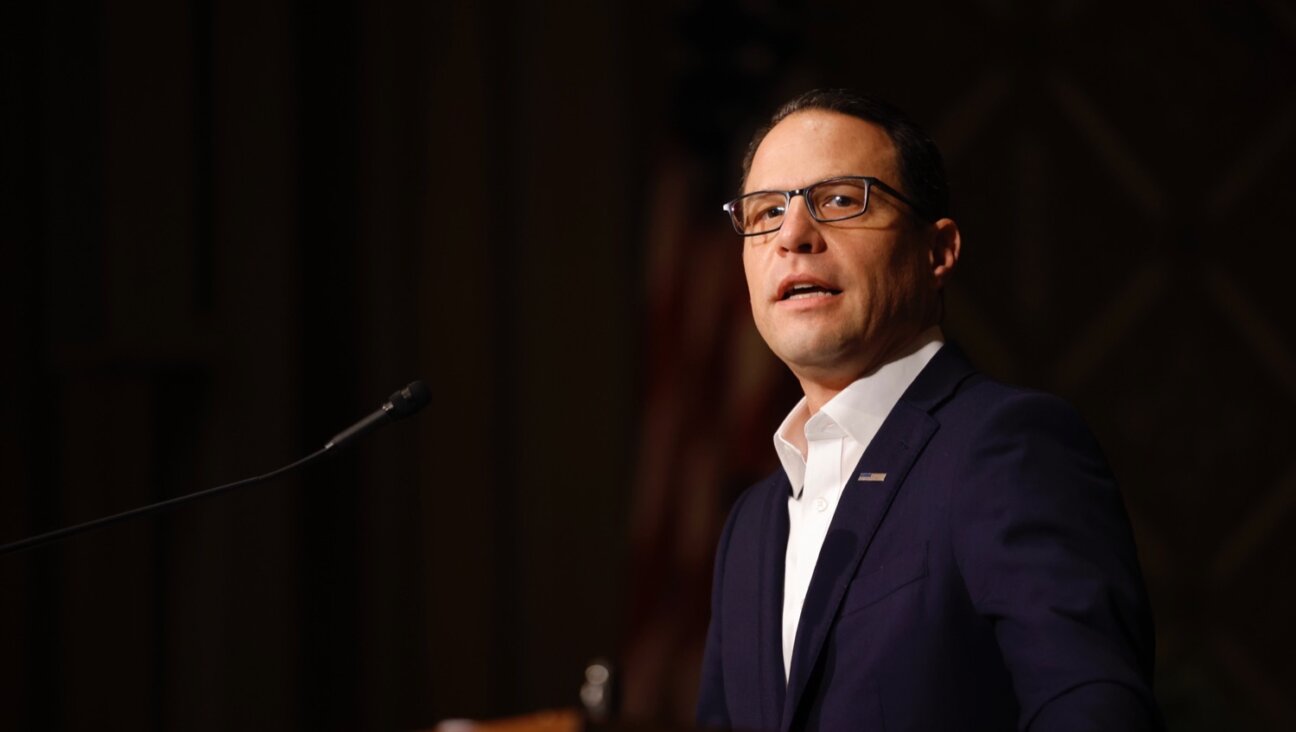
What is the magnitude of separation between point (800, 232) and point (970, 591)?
33 cm

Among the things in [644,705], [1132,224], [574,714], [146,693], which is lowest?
[644,705]

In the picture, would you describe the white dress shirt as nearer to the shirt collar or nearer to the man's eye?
the shirt collar

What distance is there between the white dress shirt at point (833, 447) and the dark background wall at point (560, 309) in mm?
1712

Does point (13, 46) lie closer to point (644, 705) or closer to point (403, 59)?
point (403, 59)

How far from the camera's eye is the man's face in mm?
1063

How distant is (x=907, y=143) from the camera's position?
1105mm

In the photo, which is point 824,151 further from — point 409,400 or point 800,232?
point 409,400

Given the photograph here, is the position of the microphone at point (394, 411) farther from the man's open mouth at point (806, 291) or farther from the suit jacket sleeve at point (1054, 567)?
the suit jacket sleeve at point (1054, 567)

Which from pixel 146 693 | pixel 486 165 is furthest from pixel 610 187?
pixel 146 693

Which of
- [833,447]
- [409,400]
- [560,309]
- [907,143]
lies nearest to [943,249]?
[907,143]

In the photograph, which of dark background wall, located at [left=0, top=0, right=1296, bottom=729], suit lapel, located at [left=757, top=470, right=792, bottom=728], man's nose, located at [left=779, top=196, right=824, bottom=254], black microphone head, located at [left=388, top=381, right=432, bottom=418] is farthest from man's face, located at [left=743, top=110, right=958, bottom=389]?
dark background wall, located at [left=0, top=0, right=1296, bottom=729]

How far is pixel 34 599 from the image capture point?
221 cm

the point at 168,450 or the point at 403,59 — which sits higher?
the point at 403,59

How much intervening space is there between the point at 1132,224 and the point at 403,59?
5.90 ft
